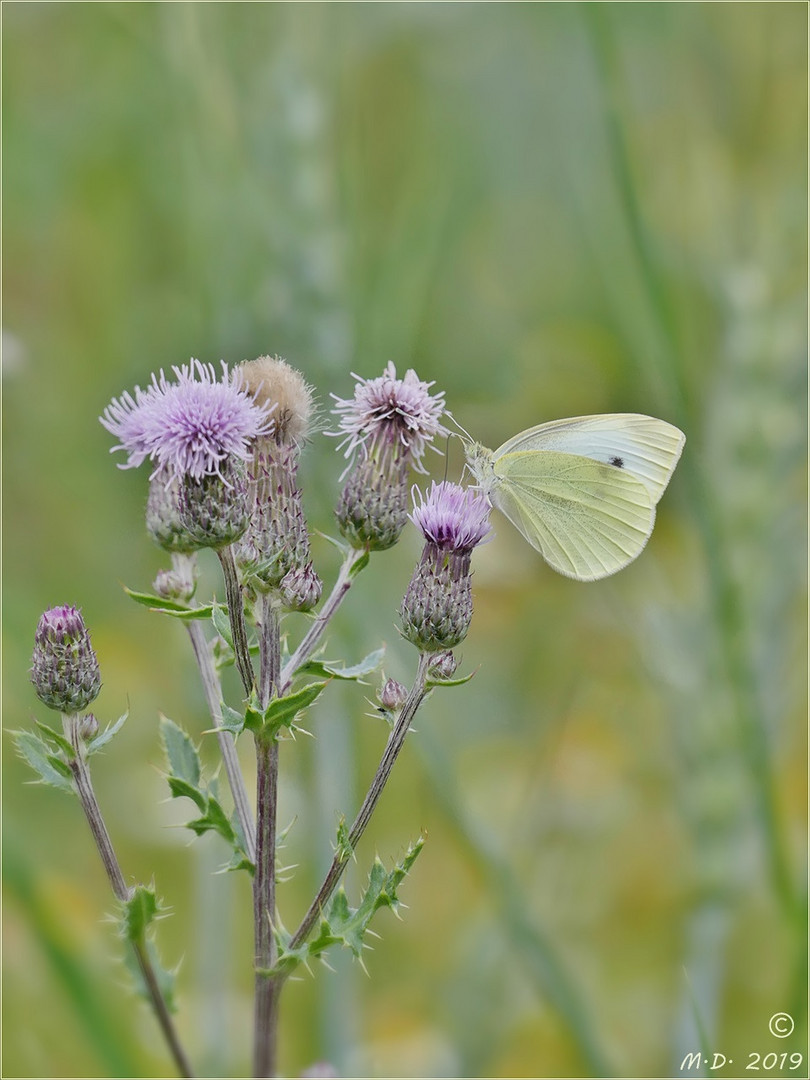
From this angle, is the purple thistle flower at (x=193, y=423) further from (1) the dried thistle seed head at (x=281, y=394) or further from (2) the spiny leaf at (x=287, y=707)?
(2) the spiny leaf at (x=287, y=707)

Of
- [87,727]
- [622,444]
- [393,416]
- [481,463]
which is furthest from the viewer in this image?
[622,444]

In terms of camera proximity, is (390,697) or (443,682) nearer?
(443,682)

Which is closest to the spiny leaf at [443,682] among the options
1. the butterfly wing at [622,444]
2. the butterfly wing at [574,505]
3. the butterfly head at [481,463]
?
the butterfly head at [481,463]

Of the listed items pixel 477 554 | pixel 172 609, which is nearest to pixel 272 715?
pixel 172 609

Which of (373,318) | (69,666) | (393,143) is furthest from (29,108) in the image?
(69,666)

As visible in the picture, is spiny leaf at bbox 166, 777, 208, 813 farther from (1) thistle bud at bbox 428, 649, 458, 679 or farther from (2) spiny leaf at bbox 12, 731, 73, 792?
(1) thistle bud at bbox 428, 649, 458, 679

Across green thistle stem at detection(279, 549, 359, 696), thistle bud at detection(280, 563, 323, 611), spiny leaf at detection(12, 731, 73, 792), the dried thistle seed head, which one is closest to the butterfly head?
the dried thistle seed head

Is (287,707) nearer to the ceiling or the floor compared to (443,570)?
nearer to the floor

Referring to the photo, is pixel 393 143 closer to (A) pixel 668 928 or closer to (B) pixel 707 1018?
(A) pixel 668 928

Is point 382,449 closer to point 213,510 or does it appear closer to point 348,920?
point 213,510
